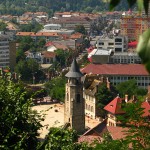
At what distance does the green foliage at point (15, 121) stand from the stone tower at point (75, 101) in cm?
1349

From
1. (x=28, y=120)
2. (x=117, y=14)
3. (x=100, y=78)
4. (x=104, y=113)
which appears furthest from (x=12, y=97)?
(x=117, y=14)

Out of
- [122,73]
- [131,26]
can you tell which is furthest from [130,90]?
[131,26]

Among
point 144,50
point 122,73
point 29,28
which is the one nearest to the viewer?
point 144,50

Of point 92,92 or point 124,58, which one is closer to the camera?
point 92,92

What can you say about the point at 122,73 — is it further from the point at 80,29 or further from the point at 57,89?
the point at 80,29

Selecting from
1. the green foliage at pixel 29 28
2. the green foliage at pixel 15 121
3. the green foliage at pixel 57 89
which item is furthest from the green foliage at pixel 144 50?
the green foliage at pixel 29 28

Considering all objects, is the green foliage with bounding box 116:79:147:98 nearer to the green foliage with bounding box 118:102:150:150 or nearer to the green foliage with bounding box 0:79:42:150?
the green foliage with bounding box 118:102:150:150

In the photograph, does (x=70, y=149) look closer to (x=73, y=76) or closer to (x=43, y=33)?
(x=73, y=76)

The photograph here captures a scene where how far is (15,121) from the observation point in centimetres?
464

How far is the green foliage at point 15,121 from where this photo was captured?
14.8 ft

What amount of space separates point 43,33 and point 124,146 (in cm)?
5130

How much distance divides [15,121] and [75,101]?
14.3 m

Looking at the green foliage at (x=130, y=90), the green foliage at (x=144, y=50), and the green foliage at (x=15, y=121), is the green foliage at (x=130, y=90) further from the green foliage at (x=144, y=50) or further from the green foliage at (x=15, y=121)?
the green foliage at (x=144, y=50)

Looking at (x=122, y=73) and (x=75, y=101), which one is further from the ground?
(x=75, y=101)
